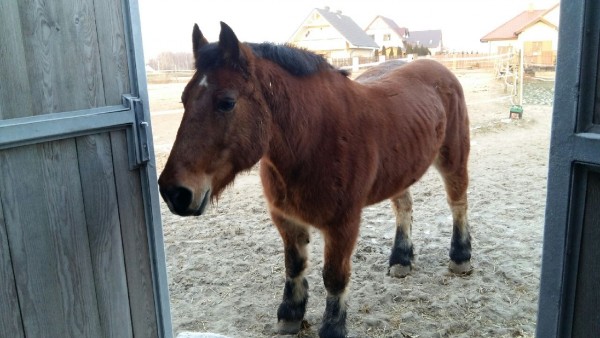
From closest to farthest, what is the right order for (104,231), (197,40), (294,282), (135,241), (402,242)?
1. (104,231)
2. (135,241)
3. (197,40)
4. (294,282)
5. (402,242)

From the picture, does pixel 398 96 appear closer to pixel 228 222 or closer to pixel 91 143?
pixel 91 143

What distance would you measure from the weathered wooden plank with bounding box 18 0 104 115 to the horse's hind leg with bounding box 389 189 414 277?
2807mm

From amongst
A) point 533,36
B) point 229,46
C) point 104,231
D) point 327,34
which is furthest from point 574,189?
point 533,36

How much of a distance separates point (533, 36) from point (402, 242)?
32.9 m

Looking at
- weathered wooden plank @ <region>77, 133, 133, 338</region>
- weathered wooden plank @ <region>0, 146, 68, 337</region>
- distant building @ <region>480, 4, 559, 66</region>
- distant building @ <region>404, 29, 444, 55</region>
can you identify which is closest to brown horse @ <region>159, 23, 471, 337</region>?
weathered wooden plank @ <region>77, 133, 133, 338</region>

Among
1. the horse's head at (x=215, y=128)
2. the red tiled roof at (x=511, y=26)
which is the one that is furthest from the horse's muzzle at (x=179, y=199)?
the red tiled roof at (x=511, y=26)

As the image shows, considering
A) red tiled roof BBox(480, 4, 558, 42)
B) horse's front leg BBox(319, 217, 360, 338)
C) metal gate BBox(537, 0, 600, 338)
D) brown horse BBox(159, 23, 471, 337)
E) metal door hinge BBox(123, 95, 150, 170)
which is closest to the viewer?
metal gate BBox(537, 0, 600, 338)

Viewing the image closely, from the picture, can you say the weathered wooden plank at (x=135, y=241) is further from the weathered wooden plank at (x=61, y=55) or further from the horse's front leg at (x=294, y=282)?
the horse's front leg at (x=294, y=282)

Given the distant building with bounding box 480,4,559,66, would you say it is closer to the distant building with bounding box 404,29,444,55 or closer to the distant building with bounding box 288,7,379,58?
the distant building with bounding box 288,7,379,58

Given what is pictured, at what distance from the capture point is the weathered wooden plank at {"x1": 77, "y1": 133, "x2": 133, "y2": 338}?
1.94 metres

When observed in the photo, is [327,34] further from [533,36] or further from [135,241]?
[135,241]

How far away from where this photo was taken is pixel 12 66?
1642 millimetres

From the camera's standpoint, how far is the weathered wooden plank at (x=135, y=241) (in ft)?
6.77

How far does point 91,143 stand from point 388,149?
2.01 m
